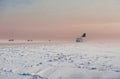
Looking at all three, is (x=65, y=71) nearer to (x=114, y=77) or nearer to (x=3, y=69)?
(x=114, y=77)

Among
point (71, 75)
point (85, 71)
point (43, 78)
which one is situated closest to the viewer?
point (43, 78)

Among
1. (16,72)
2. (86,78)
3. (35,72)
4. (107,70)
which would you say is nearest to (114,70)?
(107,70)

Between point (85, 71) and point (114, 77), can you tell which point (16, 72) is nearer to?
point (85, 71)

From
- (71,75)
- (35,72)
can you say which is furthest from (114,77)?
(35,72)

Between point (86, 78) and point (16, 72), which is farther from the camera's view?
point (16, 72)

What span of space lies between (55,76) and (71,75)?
1.26 feet

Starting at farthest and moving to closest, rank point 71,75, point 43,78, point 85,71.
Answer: point 85,71
point 71,75
point 43,78

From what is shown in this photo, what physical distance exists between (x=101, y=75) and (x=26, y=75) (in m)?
1.71

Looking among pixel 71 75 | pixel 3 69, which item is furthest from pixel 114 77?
pixel 3 69

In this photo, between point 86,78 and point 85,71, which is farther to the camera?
point 85,71

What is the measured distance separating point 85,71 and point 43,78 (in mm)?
1223

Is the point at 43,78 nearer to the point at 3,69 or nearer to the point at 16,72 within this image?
the point at 16,72

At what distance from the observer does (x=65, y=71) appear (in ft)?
17.9

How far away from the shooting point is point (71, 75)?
504 cm
